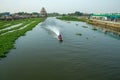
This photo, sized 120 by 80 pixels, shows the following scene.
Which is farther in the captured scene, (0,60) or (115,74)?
(0,60)

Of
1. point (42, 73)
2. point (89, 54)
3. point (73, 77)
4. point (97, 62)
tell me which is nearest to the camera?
point (73, 77)

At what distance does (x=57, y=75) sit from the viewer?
16.9 meters

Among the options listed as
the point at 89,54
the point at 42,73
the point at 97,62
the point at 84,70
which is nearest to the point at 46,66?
the point at 42,73

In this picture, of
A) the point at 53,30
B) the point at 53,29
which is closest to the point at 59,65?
the point at 53,30

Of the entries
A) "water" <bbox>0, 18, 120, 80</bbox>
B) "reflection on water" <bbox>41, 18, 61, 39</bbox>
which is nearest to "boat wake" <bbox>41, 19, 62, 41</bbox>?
"reflection on water" <bbox>41, 18, 61, 39</bbox>

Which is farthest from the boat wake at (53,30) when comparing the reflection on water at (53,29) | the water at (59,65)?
the water at (59,65)

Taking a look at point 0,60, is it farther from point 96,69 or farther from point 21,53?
point 96,69

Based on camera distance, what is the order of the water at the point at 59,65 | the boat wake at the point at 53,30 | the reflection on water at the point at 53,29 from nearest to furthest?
1. the water at the point at 59,65
2. the boat wake at the point at 53,30
3. the reflection on water at the point at 53,29

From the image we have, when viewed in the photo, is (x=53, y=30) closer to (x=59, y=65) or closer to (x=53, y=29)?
(x=53, y=29)

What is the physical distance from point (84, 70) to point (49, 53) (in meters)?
8.41

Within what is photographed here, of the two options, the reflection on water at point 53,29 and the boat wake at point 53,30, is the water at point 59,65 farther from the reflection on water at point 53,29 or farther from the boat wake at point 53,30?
the reflection on water at point 53,29

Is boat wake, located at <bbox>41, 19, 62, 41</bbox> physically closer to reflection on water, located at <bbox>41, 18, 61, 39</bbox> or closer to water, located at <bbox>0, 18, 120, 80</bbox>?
reflection on water, located at <bbox>41, 18, 61, 39</bbox>

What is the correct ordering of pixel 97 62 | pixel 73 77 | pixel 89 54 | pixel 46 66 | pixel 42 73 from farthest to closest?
pixel 89 54
pixel 97 62
pixel 46 66
pixel 42 73
pixel 73 77

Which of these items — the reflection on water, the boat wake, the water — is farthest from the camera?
the reflection on water
